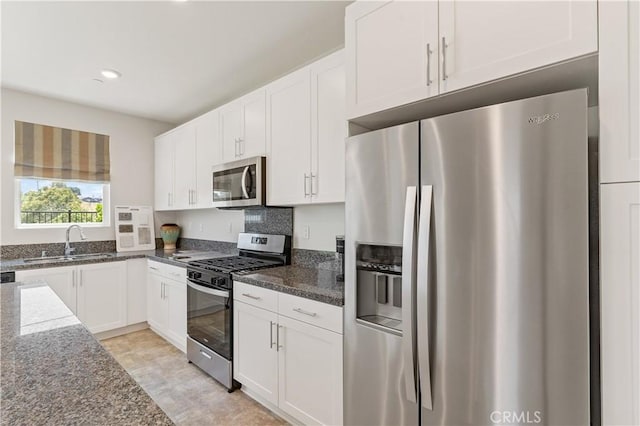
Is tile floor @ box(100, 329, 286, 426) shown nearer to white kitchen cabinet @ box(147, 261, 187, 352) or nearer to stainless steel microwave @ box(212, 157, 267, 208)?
white kitchen cabinet @ box(147, 261, 187, 352)

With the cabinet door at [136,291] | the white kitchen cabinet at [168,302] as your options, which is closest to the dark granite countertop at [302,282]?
the white kitchen cabinet at [168,302]

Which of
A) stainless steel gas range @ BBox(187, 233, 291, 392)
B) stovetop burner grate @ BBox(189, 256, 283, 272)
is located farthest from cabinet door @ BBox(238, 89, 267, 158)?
stovetop burner grate @ BBox(189, 256, 283, 272)

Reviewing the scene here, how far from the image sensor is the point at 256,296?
2.14 meters

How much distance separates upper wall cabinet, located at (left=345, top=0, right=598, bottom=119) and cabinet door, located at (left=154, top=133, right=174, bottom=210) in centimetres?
305

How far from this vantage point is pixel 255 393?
2.25m

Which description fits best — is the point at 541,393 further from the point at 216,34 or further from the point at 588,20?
the point at 216,34

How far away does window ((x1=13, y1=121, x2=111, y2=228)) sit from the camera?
3.37 meters

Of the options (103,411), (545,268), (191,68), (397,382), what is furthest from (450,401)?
(191,68)

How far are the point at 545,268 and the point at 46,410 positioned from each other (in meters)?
1.39

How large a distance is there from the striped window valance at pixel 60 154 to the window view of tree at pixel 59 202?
0.14 m

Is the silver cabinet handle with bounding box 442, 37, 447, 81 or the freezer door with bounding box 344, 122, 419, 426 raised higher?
the silver cabinet handle with bounding box 442, 37, 447, 81

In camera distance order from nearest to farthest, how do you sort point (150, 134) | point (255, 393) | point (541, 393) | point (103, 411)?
point (103, 411), point (541, 393), point (255, 393), point (150, 134)

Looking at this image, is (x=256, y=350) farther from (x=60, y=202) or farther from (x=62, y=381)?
(x=60, y=202)

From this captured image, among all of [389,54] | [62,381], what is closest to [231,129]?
[389,54]
